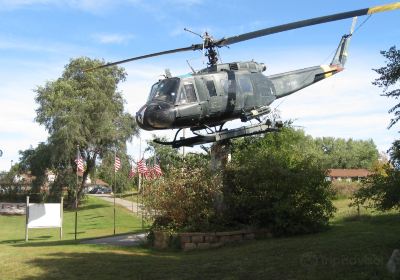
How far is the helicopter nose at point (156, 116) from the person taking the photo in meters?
12.8

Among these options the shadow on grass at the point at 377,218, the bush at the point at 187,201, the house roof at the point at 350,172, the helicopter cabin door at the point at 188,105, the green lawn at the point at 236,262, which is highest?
the house roof at the point at 350,172

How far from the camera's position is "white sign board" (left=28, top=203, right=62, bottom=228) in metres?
22.0

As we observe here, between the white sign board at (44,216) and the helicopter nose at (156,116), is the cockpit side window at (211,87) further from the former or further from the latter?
the white sign board at (44,216)

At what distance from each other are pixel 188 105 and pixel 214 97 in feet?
3.12

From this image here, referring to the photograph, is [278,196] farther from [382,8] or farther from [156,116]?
[382,8]

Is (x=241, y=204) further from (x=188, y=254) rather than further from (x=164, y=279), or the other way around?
(x=164, y=279)

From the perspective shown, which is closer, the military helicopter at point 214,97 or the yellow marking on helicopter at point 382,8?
the yellow marking on helicopter at point 382,8

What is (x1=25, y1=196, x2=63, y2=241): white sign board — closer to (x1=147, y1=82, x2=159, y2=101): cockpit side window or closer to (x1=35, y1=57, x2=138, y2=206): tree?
(x1=147, y1=82, x2=159, y2=101): cockpit side window

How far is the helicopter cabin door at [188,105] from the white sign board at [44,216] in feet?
37.8

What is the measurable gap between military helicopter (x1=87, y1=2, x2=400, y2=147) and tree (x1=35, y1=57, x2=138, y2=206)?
35555 mm

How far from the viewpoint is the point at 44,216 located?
72.8ft

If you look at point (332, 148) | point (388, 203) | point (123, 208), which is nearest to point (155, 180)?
point (388, 203)

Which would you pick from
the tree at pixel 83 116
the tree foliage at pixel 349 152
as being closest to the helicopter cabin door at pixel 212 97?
the tree at pixel 83 116

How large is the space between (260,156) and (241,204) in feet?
6.78
